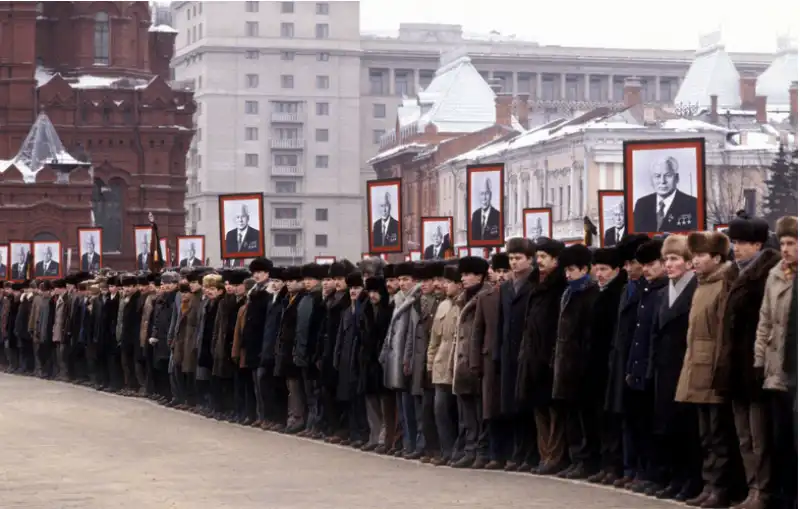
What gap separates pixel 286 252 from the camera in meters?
144

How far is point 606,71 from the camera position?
15825 cm

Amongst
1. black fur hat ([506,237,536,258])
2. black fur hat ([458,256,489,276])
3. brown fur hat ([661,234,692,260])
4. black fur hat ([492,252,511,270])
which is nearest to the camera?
brown fur hat ([661,234,692,260])

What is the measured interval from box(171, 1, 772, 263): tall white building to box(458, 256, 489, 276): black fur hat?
12310 centimetres

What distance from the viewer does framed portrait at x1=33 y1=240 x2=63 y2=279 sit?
177 ft

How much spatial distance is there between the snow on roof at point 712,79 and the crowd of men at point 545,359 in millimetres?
96306

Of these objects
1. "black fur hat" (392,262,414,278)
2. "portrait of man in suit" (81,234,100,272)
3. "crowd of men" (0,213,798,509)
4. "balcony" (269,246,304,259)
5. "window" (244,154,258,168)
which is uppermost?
"window" (244,154,258,168)

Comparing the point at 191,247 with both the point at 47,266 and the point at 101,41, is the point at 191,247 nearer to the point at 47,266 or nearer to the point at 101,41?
the point at 47,266

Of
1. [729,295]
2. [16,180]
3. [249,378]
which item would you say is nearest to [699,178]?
[729,295]

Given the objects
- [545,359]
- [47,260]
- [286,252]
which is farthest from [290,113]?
[545,359]

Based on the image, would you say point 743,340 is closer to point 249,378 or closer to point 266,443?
point 266,443

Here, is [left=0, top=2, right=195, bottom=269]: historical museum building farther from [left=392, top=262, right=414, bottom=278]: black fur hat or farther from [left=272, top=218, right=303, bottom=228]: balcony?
[left=392, top=262, right=414, bottom=278]: black fur hat

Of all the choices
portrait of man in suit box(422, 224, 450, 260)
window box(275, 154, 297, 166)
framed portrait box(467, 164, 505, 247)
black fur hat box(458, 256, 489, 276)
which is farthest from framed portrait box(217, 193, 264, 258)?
window box(275, 154, 297, 166)

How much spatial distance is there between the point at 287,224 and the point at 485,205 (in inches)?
4746

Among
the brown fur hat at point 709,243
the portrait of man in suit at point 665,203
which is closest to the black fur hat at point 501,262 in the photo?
the portrait of man in suit at point 665,203
